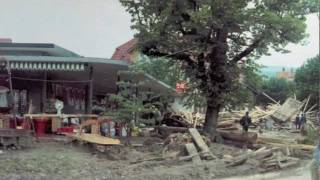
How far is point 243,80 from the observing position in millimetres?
27094

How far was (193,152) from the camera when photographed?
18906 millimetres

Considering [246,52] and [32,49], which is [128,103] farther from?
[32,49]

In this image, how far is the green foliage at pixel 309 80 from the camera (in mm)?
54438

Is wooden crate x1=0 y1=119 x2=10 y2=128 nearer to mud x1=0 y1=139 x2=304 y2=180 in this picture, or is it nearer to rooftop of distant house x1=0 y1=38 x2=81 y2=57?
mud x1=0 y1=139 x2=304 y2=180

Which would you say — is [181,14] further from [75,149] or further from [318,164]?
[318,164]

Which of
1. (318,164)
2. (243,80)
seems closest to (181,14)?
(243,80)

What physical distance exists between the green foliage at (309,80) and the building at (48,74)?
25994 mm

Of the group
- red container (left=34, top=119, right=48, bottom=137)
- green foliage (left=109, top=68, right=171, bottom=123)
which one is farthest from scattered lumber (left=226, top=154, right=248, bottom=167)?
red container (left=34, top=119, right=48, bottom=137)

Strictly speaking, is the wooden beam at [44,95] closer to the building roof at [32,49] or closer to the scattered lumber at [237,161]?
the building roof at [32,49]

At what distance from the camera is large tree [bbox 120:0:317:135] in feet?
74.3

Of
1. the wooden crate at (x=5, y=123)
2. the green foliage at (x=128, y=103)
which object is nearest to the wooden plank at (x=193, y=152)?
the green foliage at (x=128, y=103)

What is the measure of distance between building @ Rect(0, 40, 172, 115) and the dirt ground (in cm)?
465

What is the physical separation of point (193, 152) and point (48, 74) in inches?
440

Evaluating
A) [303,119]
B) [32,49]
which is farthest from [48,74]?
[303,119]
